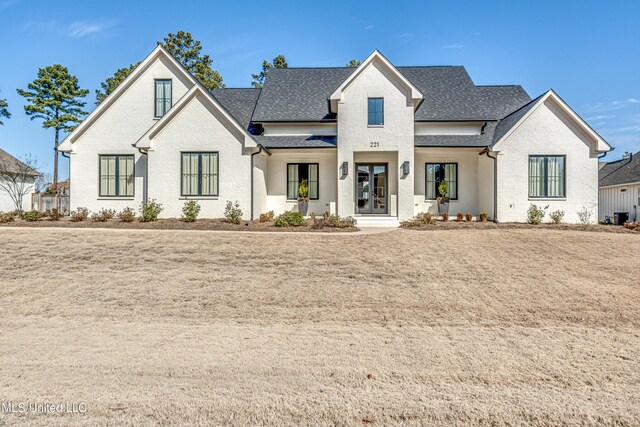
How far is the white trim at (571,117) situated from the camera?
1705 cm

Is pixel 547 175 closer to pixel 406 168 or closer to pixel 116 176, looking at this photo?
pixel 406 168

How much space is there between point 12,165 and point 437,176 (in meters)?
33.6

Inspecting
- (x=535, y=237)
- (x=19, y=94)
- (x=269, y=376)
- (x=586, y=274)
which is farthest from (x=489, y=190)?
(x=19, y=94)

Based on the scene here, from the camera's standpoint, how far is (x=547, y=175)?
17562 millimetres

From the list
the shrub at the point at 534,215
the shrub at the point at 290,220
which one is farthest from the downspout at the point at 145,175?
the shrub at the point at 534,215

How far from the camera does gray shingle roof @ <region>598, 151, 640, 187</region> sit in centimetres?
2439

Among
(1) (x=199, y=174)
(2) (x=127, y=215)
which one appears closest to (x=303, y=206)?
Answer: (1) (x=199, y=174)

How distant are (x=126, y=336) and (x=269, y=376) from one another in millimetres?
3124

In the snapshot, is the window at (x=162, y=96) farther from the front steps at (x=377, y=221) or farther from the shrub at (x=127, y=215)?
the front steps at (x=377, y=221)

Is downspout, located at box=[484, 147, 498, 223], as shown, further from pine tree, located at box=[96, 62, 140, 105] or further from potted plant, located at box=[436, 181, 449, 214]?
pine tree, located at box=[96, 62, 140, 105]

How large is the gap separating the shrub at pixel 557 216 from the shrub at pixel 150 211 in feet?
59.1

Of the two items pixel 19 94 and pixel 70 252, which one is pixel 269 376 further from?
pixel 19 94

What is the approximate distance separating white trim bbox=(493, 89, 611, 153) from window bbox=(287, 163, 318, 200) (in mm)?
8952

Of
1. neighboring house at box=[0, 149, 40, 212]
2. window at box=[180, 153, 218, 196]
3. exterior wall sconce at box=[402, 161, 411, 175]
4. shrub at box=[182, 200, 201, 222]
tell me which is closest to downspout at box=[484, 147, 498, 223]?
exterior wall sconce at box=[402, 161, 411, 175]
